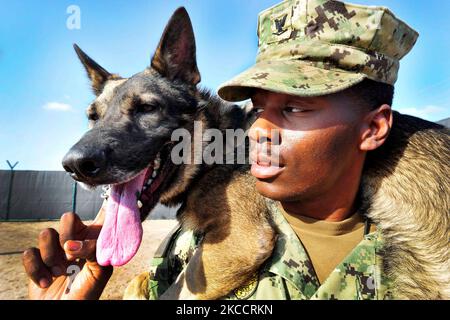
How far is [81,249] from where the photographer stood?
7.30 ft

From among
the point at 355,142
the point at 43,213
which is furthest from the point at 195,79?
the point at 43,213

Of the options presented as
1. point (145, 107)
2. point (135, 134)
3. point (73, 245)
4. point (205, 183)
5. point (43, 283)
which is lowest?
point (43, 283)

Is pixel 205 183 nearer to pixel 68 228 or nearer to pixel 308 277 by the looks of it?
pixel 68 228

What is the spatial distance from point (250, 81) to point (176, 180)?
140 centimetres

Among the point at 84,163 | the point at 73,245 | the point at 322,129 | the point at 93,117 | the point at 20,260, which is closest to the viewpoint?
the point at 322,129

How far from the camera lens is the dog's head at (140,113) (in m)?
2.50

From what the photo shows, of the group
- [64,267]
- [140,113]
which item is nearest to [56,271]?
[64,267]

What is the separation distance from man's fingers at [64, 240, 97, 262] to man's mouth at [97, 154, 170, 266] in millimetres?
54

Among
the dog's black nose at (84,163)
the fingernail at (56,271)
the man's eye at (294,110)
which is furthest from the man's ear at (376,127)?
the fingernail at (56,271)

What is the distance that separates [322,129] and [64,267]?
6.48 ft

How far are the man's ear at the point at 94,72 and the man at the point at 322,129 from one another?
2330mm

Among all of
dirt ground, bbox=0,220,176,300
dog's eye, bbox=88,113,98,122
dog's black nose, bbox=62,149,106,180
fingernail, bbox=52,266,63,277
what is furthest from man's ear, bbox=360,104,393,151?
dirt ground, bbox=0,220,176,300

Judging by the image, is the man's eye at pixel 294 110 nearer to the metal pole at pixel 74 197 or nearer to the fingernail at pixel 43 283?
the fingernail at pixel 43 283

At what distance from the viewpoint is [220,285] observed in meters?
2.33
